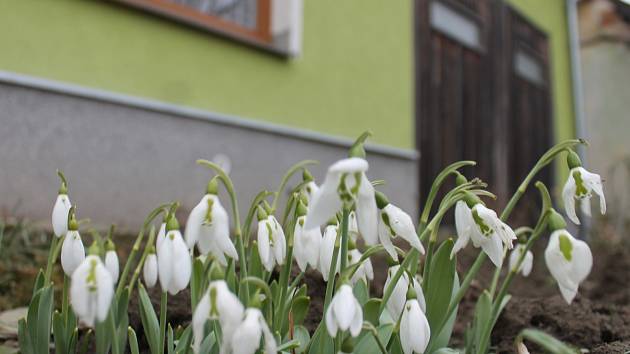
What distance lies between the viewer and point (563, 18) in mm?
7953

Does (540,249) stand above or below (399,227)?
below

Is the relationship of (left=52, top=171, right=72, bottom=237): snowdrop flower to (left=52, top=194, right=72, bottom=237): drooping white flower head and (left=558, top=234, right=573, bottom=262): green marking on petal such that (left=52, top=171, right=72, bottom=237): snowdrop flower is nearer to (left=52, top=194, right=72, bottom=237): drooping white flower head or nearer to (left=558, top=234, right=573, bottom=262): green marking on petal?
(left=52, top=194, right=72, bottom=237): drooping white flower head

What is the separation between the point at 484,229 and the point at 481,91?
536cm

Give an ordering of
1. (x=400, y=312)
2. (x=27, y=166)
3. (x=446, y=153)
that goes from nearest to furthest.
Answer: (x=400, y=312)
(x=27, y=166)
(x=446, y=153)

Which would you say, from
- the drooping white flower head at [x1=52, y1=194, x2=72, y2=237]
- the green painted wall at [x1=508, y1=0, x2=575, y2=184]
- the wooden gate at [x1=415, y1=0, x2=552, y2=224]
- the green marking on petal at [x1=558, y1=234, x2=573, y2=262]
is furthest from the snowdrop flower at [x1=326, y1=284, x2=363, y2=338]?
the green painted wall at [x1=508, y1=0, x2=575, y2=184]

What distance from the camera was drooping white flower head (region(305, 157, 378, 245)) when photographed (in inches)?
34.9

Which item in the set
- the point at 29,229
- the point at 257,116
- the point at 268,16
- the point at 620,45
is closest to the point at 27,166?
the point at 29,229

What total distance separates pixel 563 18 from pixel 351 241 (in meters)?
7.70

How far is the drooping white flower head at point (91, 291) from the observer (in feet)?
2.78

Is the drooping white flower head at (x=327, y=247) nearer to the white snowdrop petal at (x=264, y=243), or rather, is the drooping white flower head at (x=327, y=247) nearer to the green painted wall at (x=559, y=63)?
the white snowdrop petal at (x=264, y=243)

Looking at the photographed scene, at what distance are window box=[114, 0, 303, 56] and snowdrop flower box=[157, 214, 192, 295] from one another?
259 cm

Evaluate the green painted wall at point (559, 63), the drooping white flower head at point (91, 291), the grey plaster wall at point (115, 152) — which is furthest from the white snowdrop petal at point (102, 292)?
the green painted wall at point (559, 63)

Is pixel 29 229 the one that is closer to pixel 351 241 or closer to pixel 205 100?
pixel 205 100

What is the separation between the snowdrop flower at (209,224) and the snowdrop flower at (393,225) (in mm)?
253
